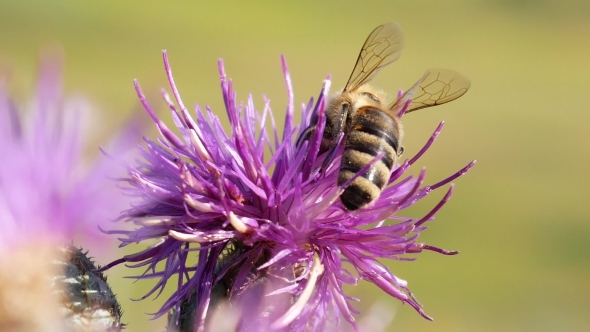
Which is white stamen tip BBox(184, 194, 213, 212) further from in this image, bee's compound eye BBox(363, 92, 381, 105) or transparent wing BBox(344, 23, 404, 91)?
transparent wing BBox(344, 23, 404, 91)

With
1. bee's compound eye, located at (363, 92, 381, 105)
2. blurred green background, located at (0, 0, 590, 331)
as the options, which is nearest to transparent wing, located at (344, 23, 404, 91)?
bee's compound eye, located at (363, 92, 381, 105)

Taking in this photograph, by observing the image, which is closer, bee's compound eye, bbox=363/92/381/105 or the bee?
the bee

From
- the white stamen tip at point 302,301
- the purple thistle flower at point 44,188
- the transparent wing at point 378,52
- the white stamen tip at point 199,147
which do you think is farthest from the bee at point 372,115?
the purple thistle flower at point 44,188

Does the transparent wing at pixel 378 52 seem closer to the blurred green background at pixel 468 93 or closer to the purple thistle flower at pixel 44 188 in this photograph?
the purple thistle flower at pixel 44 188

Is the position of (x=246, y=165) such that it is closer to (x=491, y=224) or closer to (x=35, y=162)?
(x=35, y=162)

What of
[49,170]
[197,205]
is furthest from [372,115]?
[49,170]

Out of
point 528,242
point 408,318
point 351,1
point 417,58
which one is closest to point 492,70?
point 417,58
